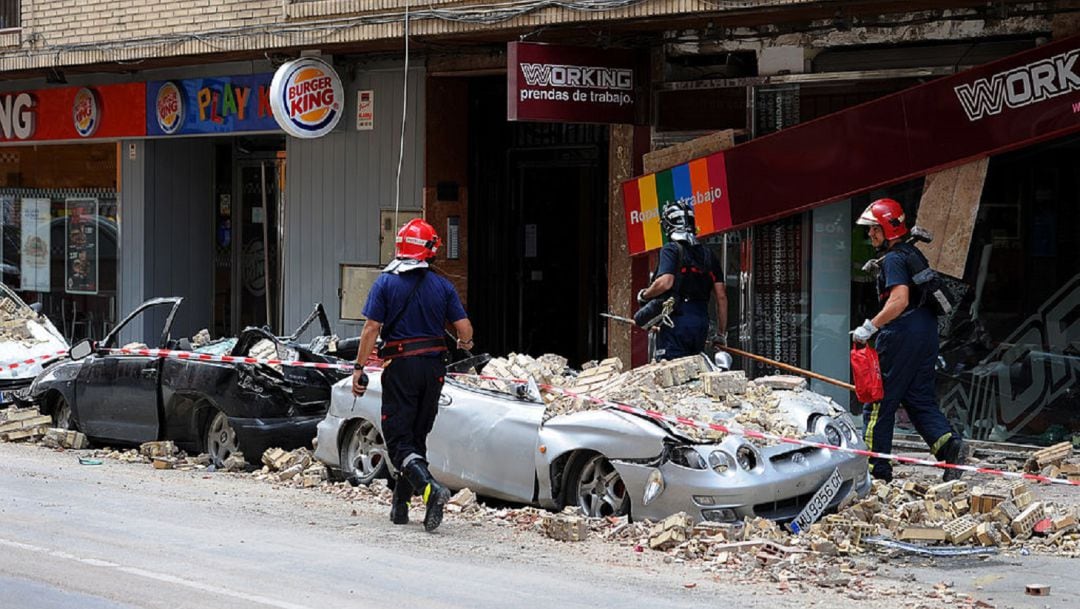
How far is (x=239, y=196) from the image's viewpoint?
20.9 metres

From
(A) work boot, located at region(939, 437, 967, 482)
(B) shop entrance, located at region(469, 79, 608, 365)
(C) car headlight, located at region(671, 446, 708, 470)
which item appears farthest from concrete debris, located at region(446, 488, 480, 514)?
(B) shop entrance, located at region(469, 79, 608, 365)

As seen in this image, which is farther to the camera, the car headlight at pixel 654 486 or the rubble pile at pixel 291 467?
the rubble pile at pixel 291 467

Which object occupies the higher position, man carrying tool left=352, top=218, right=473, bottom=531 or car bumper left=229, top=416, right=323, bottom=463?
man carrying tool left=352, top=218, right=473, bottom=531

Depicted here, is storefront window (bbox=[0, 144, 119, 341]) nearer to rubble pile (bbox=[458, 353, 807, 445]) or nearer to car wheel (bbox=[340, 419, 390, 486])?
car wheel (bbox=[340, 419, 390, 486])

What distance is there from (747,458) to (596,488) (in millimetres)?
993

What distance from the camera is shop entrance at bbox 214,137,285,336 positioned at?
2053cm

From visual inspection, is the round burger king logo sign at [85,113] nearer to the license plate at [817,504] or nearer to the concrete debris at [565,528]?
the concrete debris at [565,528]

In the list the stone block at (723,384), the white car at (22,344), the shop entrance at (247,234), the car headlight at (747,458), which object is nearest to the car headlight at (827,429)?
the stone block at (723,384)

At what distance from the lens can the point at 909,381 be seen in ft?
35.3

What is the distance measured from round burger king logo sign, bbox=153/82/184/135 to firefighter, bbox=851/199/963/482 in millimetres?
10857

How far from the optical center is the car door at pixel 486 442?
9.95 metres

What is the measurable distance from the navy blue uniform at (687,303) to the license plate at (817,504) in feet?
9.39

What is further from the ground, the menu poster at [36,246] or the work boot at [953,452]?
the menu poster at [36,246]

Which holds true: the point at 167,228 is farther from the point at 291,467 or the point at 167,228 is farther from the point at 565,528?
the point at 565,528
